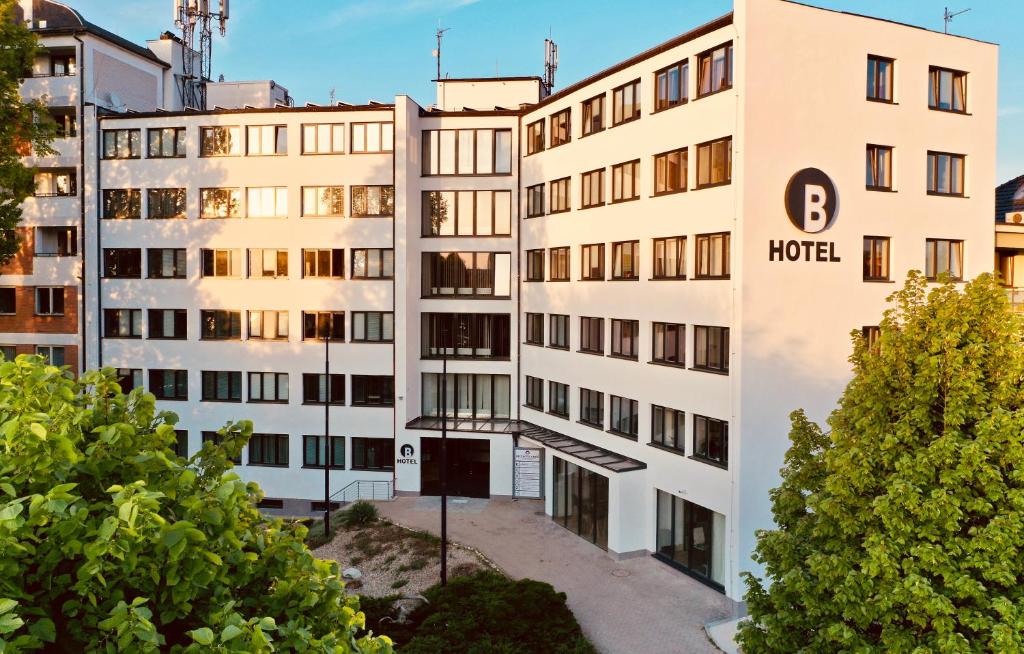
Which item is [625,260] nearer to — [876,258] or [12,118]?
[876,258]

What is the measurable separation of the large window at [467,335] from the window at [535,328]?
1207 mm

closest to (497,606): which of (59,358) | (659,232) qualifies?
(659,232)

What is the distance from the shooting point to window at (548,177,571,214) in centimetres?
3334

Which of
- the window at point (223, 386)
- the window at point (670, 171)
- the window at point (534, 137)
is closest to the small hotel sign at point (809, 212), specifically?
the window at point (670, 171)

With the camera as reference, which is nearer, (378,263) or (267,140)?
(378,263)

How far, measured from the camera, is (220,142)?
38.2 meters

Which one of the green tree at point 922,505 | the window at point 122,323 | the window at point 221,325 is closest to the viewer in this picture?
the green tree at point 922,505

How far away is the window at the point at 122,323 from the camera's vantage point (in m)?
39.0

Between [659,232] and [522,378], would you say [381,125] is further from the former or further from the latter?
[659,232]

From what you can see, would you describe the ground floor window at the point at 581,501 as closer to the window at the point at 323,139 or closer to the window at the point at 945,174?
the window at the point at 945,174

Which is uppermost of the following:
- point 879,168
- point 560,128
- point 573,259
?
point 560,128

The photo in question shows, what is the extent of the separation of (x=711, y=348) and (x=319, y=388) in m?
21.4

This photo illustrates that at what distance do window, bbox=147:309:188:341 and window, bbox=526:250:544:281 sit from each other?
725 inches

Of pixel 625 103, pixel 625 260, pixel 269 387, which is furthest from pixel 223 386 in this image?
pixel 625 103
